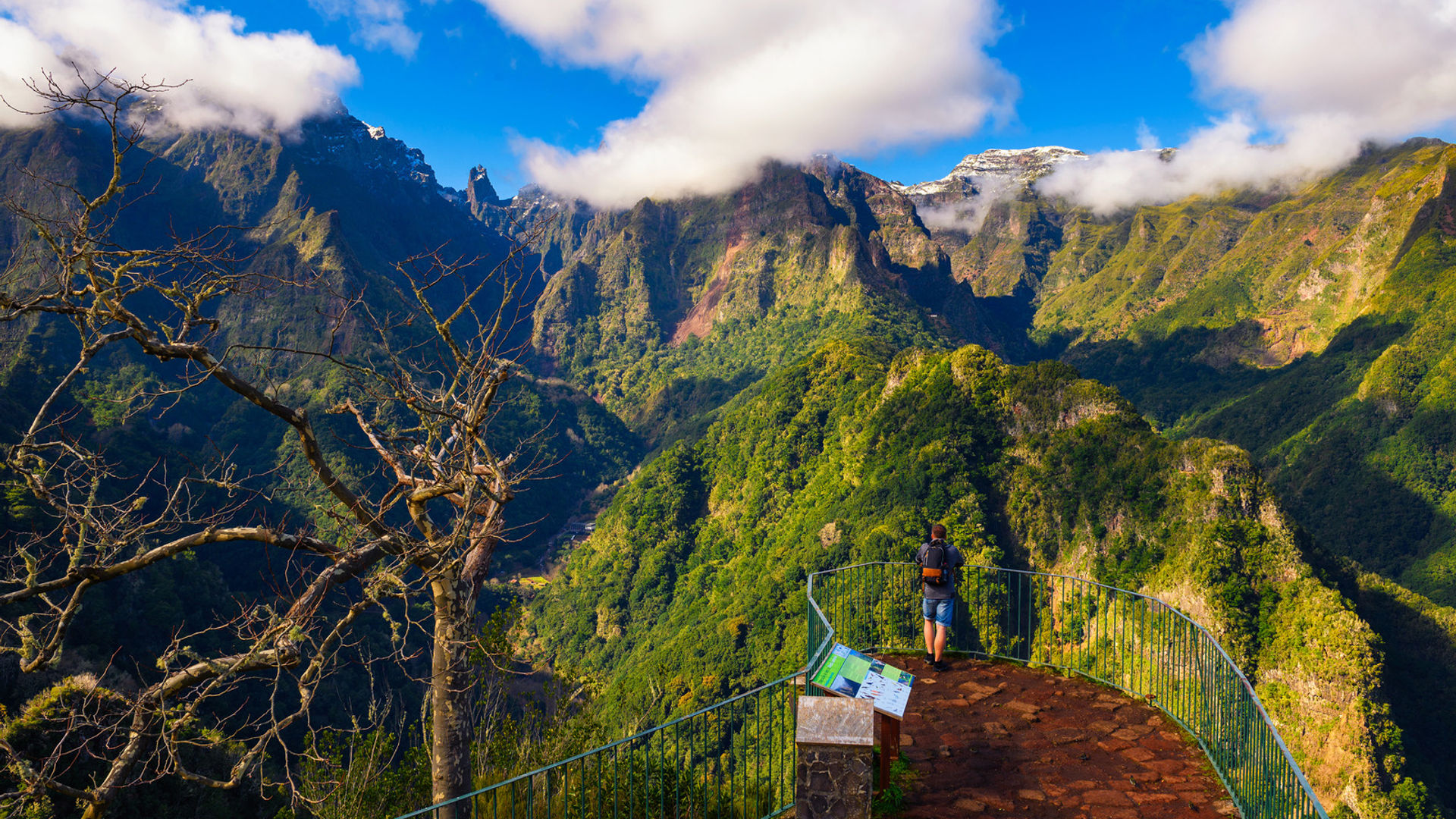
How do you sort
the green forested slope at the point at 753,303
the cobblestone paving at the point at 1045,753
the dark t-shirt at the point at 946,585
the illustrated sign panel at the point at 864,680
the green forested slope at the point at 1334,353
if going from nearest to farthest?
the illustrated sign panel at the point at 864,680 → the cobblestone paving at the point at 1045,753 → the dark t-shirt at the point at 946,585 → the green forested slope at the point at 1334,353 → the green forested slope at the point at 753,303

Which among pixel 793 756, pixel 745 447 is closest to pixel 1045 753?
pixel 793 756

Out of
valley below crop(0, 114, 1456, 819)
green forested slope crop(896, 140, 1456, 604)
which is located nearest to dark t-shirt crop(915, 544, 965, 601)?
valley below crop(0, 114, 1456, 819)

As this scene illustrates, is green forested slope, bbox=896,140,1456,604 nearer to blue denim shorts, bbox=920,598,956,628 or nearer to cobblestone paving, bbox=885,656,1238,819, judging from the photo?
cobblestone paving, bbox=885,656,1238,819

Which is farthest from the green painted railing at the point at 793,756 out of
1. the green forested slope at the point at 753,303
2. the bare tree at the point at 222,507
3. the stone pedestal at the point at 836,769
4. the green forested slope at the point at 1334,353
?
the green forested slope at the point at 753,303

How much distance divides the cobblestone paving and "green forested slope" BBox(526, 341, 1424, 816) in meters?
6.44

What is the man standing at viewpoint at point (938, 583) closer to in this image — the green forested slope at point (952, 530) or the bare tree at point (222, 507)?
the bare tree at point (222, 507)

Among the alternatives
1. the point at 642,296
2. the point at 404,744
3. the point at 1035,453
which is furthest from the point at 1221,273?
the point at 404,744

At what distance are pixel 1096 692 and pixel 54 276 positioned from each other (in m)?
13.1

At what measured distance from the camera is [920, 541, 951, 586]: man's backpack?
10.8 metres

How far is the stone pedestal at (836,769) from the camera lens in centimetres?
678

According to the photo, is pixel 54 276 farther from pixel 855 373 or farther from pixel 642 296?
pixel 642 296

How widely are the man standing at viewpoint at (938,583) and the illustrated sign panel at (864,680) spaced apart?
2.71 meters

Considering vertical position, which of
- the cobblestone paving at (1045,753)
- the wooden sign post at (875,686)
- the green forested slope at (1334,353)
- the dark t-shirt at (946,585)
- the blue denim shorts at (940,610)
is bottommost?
the cobblestone paving at (1045,753)

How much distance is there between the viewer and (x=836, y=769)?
22.5ft
